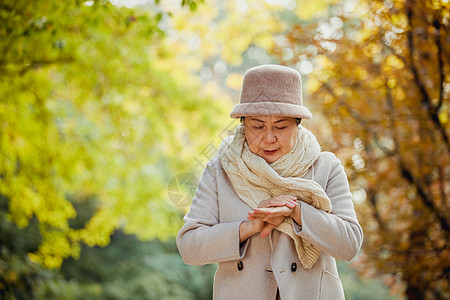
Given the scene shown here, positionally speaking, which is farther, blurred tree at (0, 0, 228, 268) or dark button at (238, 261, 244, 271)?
blurred tree at (0, 0, 228, 268)

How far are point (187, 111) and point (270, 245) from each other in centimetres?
382

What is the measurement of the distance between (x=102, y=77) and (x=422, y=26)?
3.25m

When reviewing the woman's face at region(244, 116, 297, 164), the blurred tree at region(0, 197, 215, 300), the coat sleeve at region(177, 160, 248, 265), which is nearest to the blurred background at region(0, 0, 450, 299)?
the coat sleeve at region(177, 160, 248, 265)

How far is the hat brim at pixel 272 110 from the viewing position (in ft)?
5.08

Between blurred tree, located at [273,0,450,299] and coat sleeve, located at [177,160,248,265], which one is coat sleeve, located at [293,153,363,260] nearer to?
coat sleeve, located at [177,160,248,265]

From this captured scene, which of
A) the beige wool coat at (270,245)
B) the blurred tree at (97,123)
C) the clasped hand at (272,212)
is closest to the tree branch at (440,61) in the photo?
the beige wool coat at (270,245)

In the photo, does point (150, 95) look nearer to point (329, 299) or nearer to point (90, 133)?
point (90, 133)

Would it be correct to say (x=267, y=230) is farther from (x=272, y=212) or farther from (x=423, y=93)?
(x=423, y=93)

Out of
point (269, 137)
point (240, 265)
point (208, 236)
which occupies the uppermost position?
point (269, 137)

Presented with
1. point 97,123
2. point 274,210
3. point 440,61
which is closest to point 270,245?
point 274,210

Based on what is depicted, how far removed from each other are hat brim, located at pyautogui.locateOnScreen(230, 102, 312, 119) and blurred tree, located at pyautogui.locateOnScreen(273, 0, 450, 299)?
178 centimetres

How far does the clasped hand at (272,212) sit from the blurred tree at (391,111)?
1935mm

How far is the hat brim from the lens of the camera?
1.55 metres

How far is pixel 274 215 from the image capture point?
1.48 m
